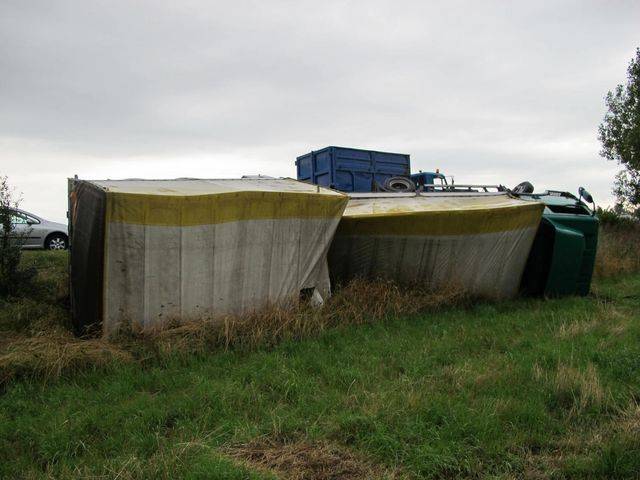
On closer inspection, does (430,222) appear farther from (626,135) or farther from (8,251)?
(626,135)

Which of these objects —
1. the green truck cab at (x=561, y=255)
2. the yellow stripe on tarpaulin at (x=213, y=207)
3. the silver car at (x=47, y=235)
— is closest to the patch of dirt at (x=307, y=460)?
the yellow stripe on tarpaulin at (x=213, y=207)

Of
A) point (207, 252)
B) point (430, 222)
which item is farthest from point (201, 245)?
point (430, 222)

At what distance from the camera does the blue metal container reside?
11.8 metres

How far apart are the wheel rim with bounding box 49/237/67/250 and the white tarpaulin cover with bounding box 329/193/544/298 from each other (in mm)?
8075

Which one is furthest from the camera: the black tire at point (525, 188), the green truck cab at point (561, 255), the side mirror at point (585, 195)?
the black tire at point (525, 188)

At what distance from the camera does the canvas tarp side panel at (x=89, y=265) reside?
5523 millimetres

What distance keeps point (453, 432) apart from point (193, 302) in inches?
129

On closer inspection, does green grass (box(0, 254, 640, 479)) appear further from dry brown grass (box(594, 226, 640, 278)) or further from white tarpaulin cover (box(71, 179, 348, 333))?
dry brown grass (box(594, 226, 640, 278))

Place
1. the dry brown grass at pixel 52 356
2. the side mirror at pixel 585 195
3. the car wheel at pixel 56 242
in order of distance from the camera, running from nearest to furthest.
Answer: the dry brown grass at pixel 52 356, the side mirror at pixel 585 195, the car wheel at pixel 56 242

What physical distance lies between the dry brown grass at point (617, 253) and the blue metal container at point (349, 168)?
4773 millimetres

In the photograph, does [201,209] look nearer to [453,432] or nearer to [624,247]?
[453,432]

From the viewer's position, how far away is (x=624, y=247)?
555 inches

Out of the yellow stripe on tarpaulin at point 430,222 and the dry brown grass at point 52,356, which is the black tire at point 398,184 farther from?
the dry brown grass at point 52,356

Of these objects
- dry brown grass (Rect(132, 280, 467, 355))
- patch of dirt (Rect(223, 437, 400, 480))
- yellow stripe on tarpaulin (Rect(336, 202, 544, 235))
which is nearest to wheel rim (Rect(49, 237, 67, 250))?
yellow stripe on tarpaulin (Rect(336, 202, 544, 235))
